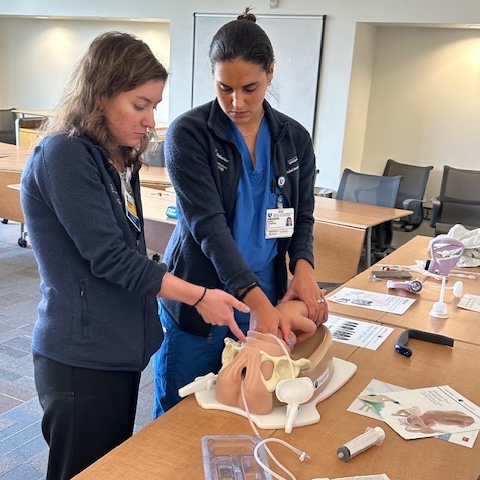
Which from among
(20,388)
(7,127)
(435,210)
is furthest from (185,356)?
(7,127)

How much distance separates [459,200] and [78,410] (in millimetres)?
4511

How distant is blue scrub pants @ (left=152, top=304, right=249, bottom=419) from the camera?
63.2 inches

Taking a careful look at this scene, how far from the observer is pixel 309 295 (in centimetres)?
155

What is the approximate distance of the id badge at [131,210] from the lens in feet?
4.41

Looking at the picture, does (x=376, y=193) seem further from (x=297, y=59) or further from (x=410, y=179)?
(x=297, y=59)

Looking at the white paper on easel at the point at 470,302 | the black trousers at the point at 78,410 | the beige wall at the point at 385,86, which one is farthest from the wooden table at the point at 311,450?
the beige wall at the point at 385,86

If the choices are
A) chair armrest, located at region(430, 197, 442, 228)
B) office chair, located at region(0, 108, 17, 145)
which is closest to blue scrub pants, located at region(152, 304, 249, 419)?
chair armrest, located at region(430, 197, 442, 228)

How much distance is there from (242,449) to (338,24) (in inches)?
194

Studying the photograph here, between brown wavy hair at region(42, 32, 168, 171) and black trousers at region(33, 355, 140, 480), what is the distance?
1.71 ft

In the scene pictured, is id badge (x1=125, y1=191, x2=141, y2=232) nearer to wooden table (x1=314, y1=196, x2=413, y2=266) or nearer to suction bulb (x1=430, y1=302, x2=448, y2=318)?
suction bulb (x1=430, y1=302, x2=448, y2=318)

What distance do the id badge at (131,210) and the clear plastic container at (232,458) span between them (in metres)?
0.51

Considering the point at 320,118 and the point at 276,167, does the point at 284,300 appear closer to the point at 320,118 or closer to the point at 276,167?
the point at 276,167

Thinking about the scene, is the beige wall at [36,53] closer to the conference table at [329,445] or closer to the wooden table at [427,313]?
the wooden table at [427,313]

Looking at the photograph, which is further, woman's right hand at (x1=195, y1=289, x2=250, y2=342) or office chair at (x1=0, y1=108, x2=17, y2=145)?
office chair at (x1=0, y1=108, x2=17, y2=145)
